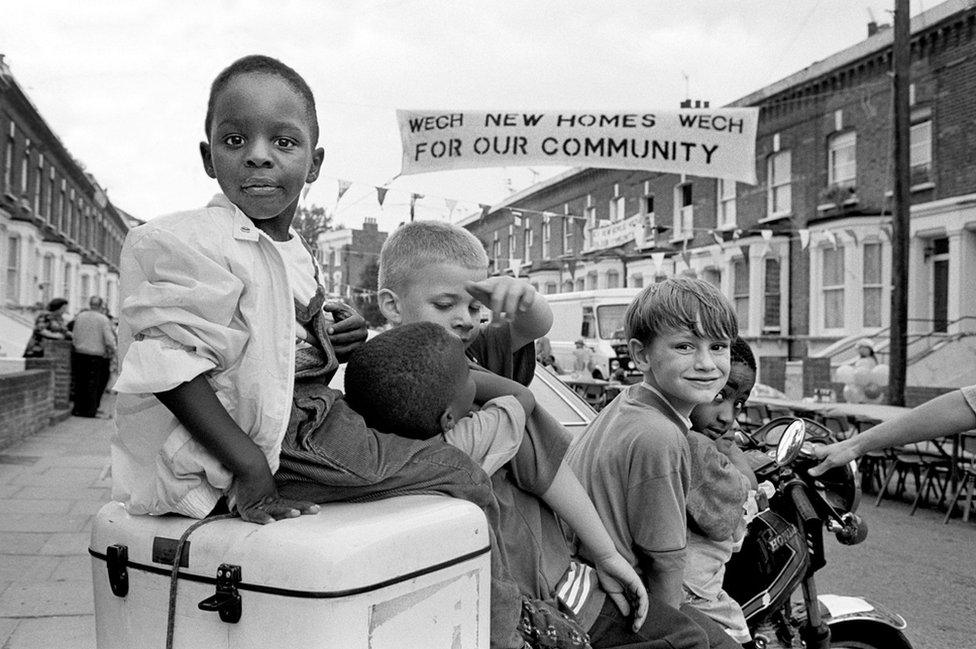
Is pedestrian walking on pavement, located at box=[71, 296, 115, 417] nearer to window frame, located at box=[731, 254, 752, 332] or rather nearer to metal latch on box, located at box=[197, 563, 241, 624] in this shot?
metal latch on box, located at box=[197, 563, 241, 624]

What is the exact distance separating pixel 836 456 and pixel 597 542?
103cm

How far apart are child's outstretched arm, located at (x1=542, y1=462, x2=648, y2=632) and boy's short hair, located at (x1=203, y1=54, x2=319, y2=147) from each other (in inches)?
33.5

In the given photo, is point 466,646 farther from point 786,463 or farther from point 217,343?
point 786,463

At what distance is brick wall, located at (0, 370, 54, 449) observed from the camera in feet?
31.8

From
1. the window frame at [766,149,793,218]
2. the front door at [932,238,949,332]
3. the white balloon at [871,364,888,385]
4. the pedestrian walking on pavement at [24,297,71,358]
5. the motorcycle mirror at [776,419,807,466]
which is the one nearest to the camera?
the motorcycle mirror at [776,419,807,466]

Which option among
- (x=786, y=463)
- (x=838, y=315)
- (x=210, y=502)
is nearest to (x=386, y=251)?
(x=210, y=502)

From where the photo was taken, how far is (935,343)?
18531 mm

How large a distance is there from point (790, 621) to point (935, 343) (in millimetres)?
18143

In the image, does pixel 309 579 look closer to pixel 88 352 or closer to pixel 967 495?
pixel 967 495

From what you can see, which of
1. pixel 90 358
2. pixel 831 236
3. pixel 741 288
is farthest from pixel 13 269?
pixel 831 236

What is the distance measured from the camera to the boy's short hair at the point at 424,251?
2088mm

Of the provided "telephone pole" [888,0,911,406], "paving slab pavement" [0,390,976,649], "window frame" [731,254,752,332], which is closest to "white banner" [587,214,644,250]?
"window frame" [731,254,752,332]

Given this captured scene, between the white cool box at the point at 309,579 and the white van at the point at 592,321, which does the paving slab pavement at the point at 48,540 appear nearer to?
the white cool box at the point at 309,579

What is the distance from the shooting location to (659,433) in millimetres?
1899
